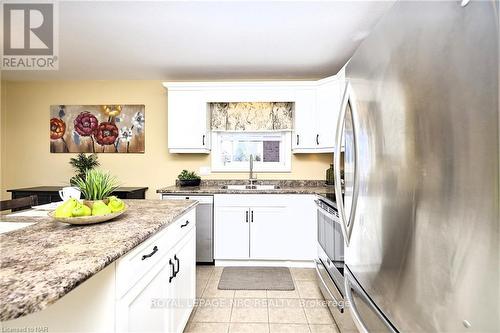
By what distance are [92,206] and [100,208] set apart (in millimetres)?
40

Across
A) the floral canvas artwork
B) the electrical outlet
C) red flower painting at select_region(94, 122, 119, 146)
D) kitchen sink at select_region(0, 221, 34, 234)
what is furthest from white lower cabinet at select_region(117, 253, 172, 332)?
red flower painting at select_region(94, 122, 119, 146)

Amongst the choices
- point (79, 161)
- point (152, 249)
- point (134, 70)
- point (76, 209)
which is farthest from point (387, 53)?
point (79, 161)

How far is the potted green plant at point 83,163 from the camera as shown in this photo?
11.6ft

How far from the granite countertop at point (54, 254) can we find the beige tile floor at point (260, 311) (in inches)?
41.5

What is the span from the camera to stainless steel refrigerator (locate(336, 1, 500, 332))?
534 millimetres

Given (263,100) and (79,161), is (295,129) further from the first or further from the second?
(79,161)

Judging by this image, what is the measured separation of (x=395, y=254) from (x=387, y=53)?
0.70 m

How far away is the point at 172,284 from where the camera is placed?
4.59 feet

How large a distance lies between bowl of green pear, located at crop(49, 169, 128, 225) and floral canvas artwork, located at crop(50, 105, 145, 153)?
2487mm

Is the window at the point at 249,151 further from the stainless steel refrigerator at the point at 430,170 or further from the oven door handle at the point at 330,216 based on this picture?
the stainless steel refrigerator at the point at 430,170

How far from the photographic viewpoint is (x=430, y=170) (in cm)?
68

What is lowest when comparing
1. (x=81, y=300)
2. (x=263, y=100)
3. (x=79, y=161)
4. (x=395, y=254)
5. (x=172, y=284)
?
(x=172, y=284)

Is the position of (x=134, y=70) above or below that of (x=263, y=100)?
above

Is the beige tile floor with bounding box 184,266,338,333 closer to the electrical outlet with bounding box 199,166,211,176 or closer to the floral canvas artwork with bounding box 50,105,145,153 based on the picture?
the electrical outlet with bounding box 199,166,211,176
